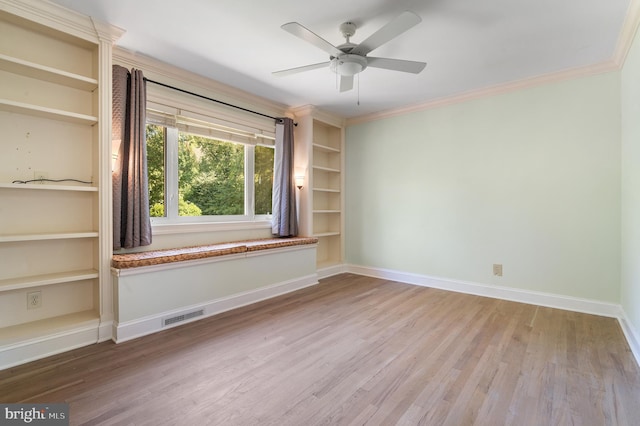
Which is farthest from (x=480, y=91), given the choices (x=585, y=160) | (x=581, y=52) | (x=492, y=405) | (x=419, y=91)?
(x=492, y=405)

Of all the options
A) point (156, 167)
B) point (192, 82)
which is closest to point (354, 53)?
point (192, 82)

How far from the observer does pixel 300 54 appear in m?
2.81

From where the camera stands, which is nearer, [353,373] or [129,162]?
[353,373]

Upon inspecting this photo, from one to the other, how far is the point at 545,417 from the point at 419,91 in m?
3.31

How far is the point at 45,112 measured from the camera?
2188mm

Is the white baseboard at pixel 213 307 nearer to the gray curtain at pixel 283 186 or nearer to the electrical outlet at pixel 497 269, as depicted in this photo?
the gray curtain at pixel 283 186

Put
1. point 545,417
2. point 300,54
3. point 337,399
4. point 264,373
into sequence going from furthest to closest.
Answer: point 300,54 < point 264,373 < point 337,399 < point 545,417

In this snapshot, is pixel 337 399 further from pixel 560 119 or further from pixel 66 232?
pixel 560 119

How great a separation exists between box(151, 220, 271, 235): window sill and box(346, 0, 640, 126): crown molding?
7.70 feet

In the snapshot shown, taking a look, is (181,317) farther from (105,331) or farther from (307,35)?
(307,35)

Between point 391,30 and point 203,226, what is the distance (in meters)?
2.66

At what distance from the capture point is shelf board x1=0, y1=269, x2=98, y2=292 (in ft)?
6.66

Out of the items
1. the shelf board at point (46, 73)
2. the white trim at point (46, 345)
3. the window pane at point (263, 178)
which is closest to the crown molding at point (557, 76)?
the window pane at point (263, 178)

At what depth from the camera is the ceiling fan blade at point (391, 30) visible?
1811 millimetres
